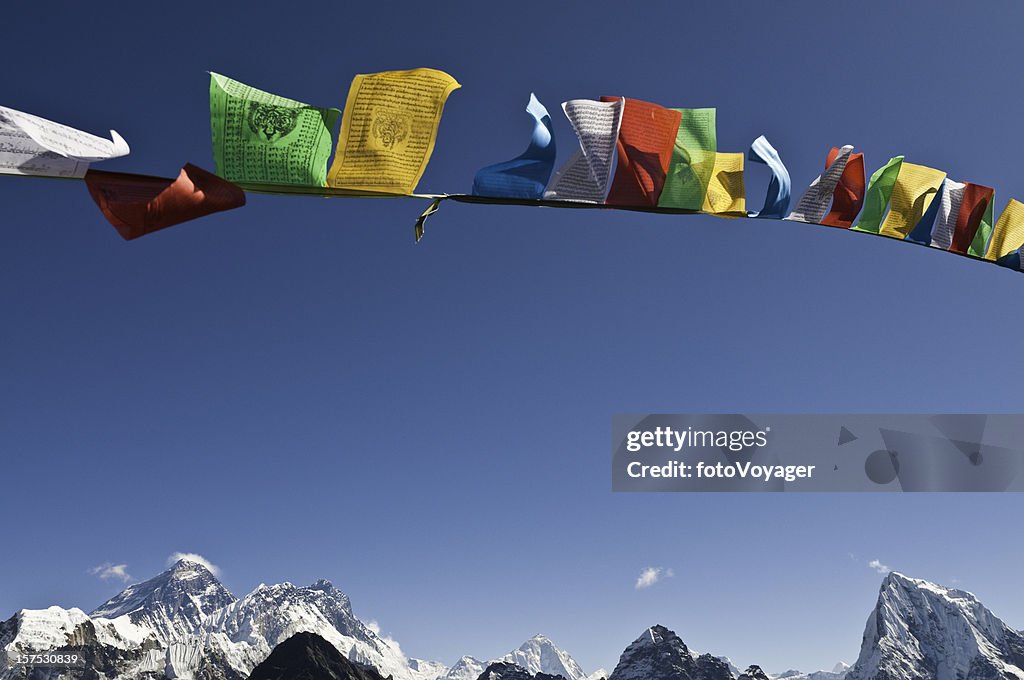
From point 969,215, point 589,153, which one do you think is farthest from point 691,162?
point 969,215

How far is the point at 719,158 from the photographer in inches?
449

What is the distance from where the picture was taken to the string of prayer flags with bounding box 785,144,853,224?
39.9ft

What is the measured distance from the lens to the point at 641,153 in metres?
10.5

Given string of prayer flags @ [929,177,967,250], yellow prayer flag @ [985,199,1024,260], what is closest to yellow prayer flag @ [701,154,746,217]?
string of prayer flags @ [929,177,967,250]

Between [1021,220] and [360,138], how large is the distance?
10.8 metres

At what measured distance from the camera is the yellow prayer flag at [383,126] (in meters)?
9.61

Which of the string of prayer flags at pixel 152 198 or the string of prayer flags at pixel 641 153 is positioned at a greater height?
the string of prayer flags at pixel 641 153

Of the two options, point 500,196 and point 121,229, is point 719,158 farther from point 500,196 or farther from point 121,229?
point 121,229

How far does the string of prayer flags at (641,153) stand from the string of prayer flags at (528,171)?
87 centimetres

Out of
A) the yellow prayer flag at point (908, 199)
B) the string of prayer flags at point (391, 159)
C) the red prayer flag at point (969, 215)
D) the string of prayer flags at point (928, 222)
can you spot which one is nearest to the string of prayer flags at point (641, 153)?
the string of prayer flags at point (391, 159)

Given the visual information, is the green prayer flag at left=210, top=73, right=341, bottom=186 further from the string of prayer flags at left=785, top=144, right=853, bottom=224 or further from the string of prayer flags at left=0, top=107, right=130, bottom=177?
the string of prayer flags at left=785, top=144, right=853, bottom=224

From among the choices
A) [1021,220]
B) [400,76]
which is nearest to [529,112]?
[400,76]

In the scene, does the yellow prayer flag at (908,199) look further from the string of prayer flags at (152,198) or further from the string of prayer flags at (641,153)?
the string of prayer flags at (152,198)

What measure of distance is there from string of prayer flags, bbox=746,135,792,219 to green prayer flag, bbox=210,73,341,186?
5.90 metres
